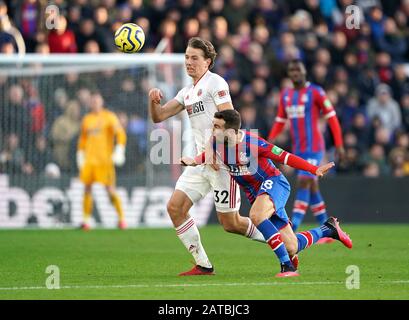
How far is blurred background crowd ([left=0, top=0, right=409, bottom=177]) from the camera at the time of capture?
19609mm

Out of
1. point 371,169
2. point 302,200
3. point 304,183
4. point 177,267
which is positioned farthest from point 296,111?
point 371,169

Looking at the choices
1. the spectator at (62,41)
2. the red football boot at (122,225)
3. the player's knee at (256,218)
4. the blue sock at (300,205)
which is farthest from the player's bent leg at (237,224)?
the spectator at (62,41)

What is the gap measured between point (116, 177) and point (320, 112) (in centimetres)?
557

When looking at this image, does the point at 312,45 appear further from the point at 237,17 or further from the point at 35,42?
the point at 35,42

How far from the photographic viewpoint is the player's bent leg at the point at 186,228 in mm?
10609

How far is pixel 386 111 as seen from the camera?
2150cm

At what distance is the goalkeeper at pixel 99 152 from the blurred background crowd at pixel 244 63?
0.87 metres

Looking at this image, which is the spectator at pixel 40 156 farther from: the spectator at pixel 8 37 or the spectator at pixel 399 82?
the spectator at pixel 399 82

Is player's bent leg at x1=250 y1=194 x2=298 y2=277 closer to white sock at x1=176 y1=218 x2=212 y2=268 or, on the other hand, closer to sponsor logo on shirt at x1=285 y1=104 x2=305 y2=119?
white sock at x1=176 y1=218 x2=212 y2=268

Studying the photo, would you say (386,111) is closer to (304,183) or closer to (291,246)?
(304,183)

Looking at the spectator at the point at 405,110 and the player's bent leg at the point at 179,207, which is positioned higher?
the spectator at the point at 405,110

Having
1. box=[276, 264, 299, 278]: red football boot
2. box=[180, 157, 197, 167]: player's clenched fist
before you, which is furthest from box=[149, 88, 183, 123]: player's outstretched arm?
box=[276, 264, 299, 278]: red football boot

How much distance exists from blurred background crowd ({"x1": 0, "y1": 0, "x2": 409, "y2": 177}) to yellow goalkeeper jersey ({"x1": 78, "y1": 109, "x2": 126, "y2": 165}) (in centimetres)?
84
